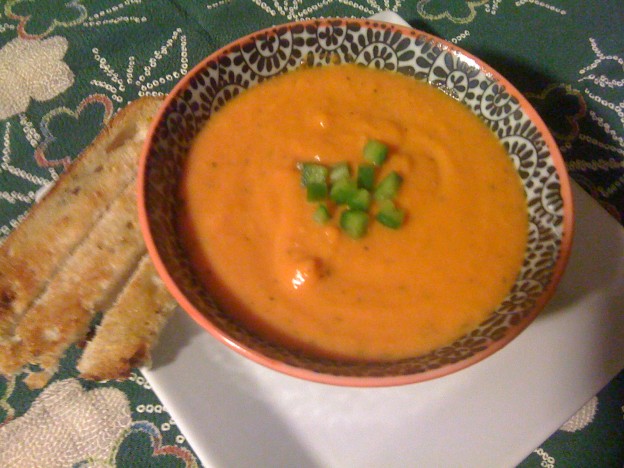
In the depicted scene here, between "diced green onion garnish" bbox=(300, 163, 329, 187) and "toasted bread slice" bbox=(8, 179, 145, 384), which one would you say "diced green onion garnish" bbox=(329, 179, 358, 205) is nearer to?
"diced green onion garnish" bbox=(300, 163, 329, 187)

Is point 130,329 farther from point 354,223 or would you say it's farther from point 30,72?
point 30,72

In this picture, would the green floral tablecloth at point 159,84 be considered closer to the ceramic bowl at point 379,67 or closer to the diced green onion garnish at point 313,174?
the ceramic bowl at point 379,67

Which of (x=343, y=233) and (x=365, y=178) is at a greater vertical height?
(x=365, y=178)

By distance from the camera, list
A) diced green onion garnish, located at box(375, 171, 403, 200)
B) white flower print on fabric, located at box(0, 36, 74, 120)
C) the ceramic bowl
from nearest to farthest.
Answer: the ceramic bowl → diced green onion garnish, located at box(375, 171, 403, 200) → white flower print on fabric, located at box(0, 36, 74, 120)

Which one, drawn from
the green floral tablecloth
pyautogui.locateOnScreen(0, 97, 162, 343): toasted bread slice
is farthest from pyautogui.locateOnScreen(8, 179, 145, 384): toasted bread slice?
the green floral tablecloth

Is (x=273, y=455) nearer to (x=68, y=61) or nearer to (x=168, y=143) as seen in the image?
(x=168, y=143)

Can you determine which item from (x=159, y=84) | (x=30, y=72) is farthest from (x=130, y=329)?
(x=30, y=72)

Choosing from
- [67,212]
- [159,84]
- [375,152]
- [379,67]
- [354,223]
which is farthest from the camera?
[159,84]

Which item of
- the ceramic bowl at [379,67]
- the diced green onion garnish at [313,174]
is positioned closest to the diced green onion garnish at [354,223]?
the diced green onion garnish at [313,174]
